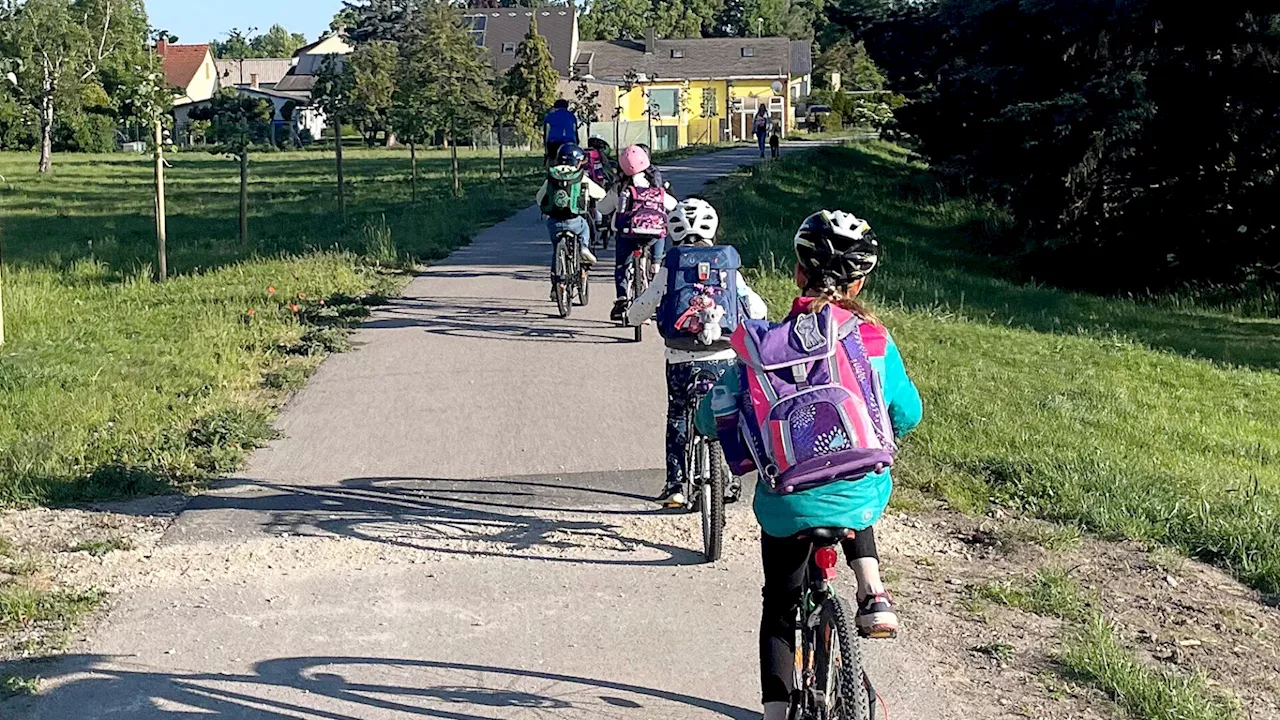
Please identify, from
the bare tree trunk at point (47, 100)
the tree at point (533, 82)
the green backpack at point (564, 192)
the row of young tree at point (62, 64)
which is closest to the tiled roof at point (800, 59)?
the tree at point (533, 82)

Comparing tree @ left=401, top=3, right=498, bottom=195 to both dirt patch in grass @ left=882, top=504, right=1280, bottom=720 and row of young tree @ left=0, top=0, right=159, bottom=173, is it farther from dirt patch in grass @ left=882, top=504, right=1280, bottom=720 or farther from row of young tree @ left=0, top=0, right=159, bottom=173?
dirt patch in grass @ left=882, top=504, right=1280, bottom=720

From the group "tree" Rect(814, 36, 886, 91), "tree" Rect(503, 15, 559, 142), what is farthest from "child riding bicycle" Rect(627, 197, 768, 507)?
"tree" Rect(814, 36, 886, 91)

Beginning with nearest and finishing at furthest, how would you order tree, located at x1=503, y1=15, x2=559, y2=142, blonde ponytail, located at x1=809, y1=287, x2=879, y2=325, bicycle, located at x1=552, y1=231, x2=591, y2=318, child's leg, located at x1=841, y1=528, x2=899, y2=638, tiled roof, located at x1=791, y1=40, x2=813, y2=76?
child's leg, located at x1=841, y1=528, x2=899, y2=638, blonde ponytail, located at x1=809, y1=287, x2=879, y2=325, bicycle, located at x1=552, y1=231, x2=591, y2=318, tree, located at x1=503, y1=15, x2=559, y2=142, tiled roof, located at x1=791, y1=40, x2=813, y2=76

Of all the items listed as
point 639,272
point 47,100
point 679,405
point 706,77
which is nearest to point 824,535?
point 679,405

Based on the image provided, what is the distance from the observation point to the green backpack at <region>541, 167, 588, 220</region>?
41.9ft

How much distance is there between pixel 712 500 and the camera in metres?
6.27

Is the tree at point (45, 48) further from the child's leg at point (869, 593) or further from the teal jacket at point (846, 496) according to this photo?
the child's leg at point (869, 593)

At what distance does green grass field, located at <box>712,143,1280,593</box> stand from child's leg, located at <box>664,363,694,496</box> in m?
1.49

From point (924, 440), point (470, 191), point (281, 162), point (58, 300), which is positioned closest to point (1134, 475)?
point (924, 440)

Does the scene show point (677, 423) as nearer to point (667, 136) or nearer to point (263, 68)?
point (667, 136)

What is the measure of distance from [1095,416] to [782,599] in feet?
23.9

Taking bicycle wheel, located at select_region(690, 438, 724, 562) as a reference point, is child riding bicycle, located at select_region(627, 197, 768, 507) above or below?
above

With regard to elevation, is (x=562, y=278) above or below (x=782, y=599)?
above

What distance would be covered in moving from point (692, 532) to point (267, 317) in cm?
726
